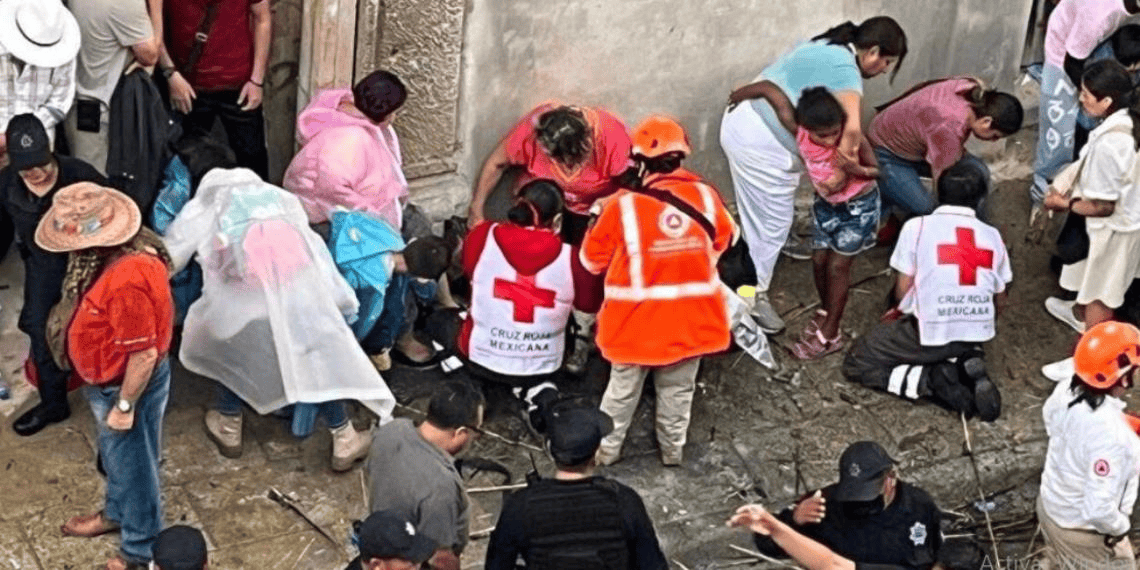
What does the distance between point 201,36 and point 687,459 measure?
9.42ft

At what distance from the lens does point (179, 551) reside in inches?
253

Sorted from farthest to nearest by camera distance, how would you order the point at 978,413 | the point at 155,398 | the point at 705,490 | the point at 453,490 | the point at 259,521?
1. the point at 978,413
2. the point at 705,490
3. the point at 259,521
4. the point at 155,398
5. the point at 453,490

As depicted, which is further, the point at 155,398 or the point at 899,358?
the point at 899,358

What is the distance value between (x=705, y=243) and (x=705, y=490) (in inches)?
45.5

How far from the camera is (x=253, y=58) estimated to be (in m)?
9.30

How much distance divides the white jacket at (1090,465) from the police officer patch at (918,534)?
31.7 inches

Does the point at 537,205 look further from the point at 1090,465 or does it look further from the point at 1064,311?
the point at 1064,311

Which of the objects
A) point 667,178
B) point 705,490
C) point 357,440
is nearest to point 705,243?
point 667,178

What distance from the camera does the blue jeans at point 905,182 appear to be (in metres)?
10.3

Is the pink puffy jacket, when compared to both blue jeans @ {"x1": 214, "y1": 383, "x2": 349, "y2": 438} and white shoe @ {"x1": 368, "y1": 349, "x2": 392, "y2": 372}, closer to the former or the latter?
white shoe @ {"x1": 368, "y1": 349, "x2": 392, "y2": 372}

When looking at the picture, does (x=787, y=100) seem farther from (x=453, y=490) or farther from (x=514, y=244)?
(x=453, y=490)

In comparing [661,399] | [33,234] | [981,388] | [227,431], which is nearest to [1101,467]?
[981,388]

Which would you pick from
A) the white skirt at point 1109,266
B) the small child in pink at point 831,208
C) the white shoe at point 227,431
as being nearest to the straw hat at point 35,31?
the white shoe at point 227,431

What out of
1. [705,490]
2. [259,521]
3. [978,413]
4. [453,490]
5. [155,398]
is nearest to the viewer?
[453,490]
